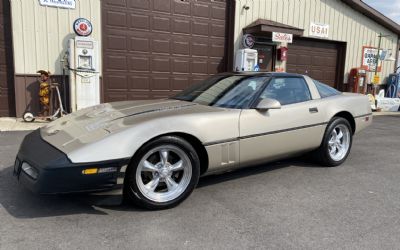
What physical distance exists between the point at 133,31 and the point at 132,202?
7.14 metres

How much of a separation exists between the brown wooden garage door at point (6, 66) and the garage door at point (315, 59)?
28.6ft

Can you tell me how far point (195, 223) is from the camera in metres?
2.96

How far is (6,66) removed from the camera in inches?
334

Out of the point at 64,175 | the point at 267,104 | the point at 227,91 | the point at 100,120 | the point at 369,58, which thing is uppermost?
the point at 369,58

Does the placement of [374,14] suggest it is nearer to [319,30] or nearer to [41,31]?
[319,30]

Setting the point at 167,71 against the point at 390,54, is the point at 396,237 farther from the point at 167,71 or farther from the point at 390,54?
the point at 390,54

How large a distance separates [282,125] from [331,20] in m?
10.3

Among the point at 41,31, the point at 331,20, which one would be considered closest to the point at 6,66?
the point at 41,31

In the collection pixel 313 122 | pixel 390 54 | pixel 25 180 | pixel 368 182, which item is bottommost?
pixel 368 182

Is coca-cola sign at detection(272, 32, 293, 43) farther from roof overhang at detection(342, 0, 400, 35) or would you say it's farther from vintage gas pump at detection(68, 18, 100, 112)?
vintage gas pump at detection(68, 18, 100, 112)

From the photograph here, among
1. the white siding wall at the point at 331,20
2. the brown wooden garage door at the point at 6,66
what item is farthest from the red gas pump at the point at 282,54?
the brown wooden garage door at the point at 6,66

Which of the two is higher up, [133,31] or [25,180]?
[133,31]

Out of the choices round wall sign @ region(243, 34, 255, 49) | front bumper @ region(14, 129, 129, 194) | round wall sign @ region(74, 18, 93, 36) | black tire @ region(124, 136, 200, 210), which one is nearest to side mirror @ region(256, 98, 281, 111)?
black tire @ region(124, 136, 200, 210)

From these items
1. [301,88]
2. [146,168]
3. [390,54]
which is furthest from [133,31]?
[390,54]
